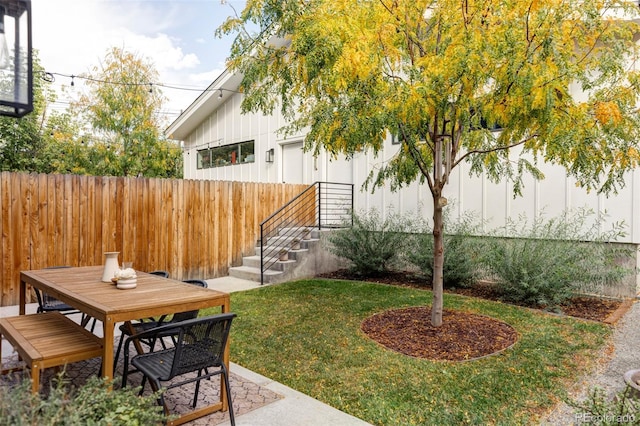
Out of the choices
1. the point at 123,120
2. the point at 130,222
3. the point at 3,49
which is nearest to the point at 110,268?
the point at 3,49

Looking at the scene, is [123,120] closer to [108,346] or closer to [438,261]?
[438,261]

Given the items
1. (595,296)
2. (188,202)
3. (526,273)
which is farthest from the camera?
(188,202)

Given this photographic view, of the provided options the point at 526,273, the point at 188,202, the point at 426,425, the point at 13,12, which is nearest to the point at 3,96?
the point at 13,12

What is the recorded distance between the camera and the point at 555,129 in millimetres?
3893

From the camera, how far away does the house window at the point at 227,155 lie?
1288cm

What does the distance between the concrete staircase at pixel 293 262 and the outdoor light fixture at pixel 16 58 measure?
5.78 meters

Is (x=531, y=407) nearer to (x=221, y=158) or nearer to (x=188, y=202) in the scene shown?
(x=188, y=202)

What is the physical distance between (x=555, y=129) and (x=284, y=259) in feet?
19.8

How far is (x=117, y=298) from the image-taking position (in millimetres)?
2973

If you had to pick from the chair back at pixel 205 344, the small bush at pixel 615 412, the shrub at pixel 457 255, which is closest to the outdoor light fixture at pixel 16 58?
the chair back at pixel 205 344

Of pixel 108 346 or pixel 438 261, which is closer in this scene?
pixel 108 346

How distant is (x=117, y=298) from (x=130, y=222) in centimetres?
491

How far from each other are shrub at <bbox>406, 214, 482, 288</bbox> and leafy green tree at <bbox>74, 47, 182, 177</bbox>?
28.9 ft

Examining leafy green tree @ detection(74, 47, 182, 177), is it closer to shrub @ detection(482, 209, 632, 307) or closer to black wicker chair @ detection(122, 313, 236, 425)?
shrub @ detection(482, 209, 632, 307)
